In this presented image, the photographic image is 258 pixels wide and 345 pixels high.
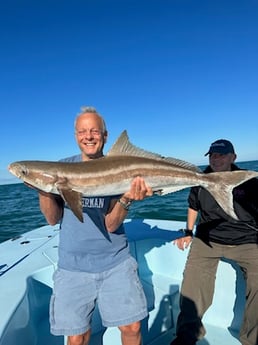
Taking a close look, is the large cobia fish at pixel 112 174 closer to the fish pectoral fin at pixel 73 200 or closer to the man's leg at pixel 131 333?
the fish pectoral fin at pixel 73 200

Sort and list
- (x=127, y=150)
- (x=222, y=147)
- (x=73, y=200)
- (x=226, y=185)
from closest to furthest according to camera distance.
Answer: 1. (x=73, y=200)
2. (x=127, y=150)
3. (x=226, y=185)
4. (x=222, y=147)

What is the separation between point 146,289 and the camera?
4.61 meters

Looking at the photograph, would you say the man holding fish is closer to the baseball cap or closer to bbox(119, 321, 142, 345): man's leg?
bbox(119, 321, 142, 345): man's leg

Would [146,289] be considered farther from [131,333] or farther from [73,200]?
[73,200]

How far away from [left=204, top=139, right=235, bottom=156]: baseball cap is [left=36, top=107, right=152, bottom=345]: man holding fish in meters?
1.59

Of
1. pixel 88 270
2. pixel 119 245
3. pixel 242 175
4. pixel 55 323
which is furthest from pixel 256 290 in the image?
pixel 55 323

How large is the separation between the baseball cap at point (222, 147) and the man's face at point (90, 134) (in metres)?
1.77

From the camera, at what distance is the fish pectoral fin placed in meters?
2.50

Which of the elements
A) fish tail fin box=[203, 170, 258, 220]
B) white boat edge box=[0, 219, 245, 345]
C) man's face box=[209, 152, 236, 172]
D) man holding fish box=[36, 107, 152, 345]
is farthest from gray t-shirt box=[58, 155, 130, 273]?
man's face box=[209, 152, 236, 172]

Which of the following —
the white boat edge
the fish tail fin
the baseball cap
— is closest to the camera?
the fish tail fin

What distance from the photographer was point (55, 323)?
2693 mm

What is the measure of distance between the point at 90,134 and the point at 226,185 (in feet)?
4.43

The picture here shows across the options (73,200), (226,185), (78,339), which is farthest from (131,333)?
(226,185)

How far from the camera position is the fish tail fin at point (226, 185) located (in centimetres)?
295
